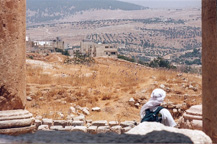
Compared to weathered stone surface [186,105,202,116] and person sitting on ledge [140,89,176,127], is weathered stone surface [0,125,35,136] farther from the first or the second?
weathered stone surface [186,105,202,116]

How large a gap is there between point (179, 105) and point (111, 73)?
5.73 m

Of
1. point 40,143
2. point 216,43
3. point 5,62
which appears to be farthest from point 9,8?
point 216,43

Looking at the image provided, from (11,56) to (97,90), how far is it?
1028 cm

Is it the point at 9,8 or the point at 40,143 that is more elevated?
the point at 9,8

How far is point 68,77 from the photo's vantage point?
61.7 feet

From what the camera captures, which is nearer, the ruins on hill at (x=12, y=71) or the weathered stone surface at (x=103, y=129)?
the ruins on hill at (x=12, y=71)

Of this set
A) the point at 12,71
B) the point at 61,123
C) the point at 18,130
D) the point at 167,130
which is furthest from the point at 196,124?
the point at 61,123

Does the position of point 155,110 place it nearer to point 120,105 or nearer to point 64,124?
point 64,124

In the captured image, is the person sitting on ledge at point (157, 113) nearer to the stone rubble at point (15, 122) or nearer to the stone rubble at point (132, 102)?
the stone rubble at point (15, 122)

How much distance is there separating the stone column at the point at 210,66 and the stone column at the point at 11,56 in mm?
3627

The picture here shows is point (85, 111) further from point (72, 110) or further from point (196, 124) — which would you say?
point (196, 124)

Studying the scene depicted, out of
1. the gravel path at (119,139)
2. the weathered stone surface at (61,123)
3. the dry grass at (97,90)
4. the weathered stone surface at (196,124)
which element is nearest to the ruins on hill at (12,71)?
the gravel path at (119,139)

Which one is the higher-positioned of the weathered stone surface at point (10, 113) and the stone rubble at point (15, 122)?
the weathered stone surface at point (10, 113)

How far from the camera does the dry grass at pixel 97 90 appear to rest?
14992 mm
